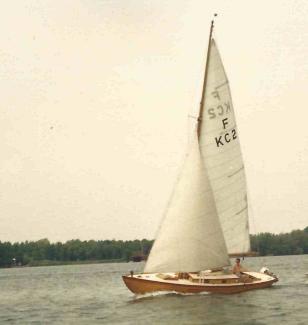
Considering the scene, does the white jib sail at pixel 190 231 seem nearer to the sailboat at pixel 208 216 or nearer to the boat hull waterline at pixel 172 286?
the sailboat at pixel 208 216

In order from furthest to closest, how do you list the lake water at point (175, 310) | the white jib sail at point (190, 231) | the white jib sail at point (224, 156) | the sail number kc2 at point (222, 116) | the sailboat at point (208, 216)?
the sail number kc2 at point (222, 116)
the white jib sail at point (224, 156)
the sailboat at point (208, 216)
the white jib sail at point (190, 231)
the lake water at point (175, 310)

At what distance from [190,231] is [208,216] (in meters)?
1.37

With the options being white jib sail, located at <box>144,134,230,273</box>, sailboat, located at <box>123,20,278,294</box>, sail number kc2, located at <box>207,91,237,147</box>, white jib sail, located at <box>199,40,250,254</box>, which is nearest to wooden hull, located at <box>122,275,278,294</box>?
sailboat, located at <box>123,20,278,294</box>

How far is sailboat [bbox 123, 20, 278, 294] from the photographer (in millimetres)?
39188

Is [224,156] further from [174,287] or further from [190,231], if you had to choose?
[174,287]

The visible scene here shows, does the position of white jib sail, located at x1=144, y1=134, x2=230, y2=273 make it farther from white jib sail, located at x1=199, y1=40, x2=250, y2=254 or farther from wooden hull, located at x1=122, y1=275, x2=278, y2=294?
white jib sail, located at x1=199, y1=40, x2=250, y2=254

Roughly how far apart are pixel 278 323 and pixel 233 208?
38.4 feet

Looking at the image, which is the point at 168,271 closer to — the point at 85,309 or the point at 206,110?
the point at 85,309

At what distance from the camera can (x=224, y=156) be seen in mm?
42844

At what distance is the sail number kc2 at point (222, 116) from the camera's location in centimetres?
4247

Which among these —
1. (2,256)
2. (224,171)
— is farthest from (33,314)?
(2,256)

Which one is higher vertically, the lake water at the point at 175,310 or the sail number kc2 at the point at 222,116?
the sail number kc2 at the point at 222,116

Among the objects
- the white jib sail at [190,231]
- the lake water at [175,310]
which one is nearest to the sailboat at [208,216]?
the white jib sail at [190,231]

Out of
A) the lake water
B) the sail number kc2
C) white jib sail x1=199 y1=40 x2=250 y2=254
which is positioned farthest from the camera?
the sail number kc2
